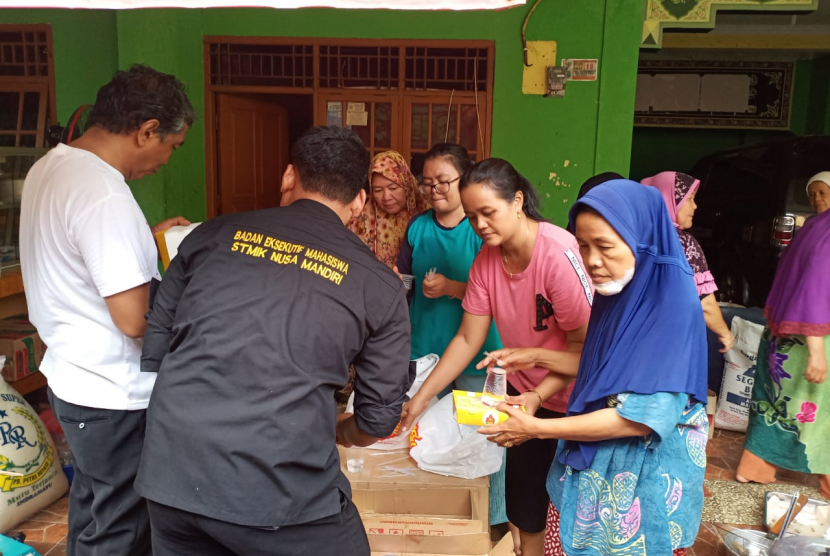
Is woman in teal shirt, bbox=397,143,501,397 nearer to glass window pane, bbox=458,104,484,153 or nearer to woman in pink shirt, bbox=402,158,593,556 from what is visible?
woman in pink shirt, bbox=402,158,593,556

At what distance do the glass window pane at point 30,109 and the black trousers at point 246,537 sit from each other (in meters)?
5.31

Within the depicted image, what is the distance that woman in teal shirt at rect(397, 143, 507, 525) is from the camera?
2.71 meters

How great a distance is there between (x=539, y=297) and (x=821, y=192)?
76.5 inches

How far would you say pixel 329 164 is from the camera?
4.79 ft

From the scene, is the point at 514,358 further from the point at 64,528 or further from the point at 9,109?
the point at 9,109

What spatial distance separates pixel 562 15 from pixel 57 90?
4.24 metres

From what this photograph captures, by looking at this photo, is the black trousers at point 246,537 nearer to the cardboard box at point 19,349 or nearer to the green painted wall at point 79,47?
the cardboard box at point 19,349

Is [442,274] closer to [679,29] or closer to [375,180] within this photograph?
[375,180]

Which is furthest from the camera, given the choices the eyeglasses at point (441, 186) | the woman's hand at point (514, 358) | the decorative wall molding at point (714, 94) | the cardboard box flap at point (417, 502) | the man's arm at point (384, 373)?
the decorative wall molding at point (714, 94)

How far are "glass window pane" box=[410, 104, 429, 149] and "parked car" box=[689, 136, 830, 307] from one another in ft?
10.1

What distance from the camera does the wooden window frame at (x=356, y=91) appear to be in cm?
521

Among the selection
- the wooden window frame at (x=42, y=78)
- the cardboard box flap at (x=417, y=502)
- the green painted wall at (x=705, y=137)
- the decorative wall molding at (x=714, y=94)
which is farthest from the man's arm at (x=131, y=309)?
the green painted wall at (x=705, y=137)

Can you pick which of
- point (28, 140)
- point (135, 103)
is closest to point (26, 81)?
point (28, 140)

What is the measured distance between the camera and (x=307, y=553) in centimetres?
136
